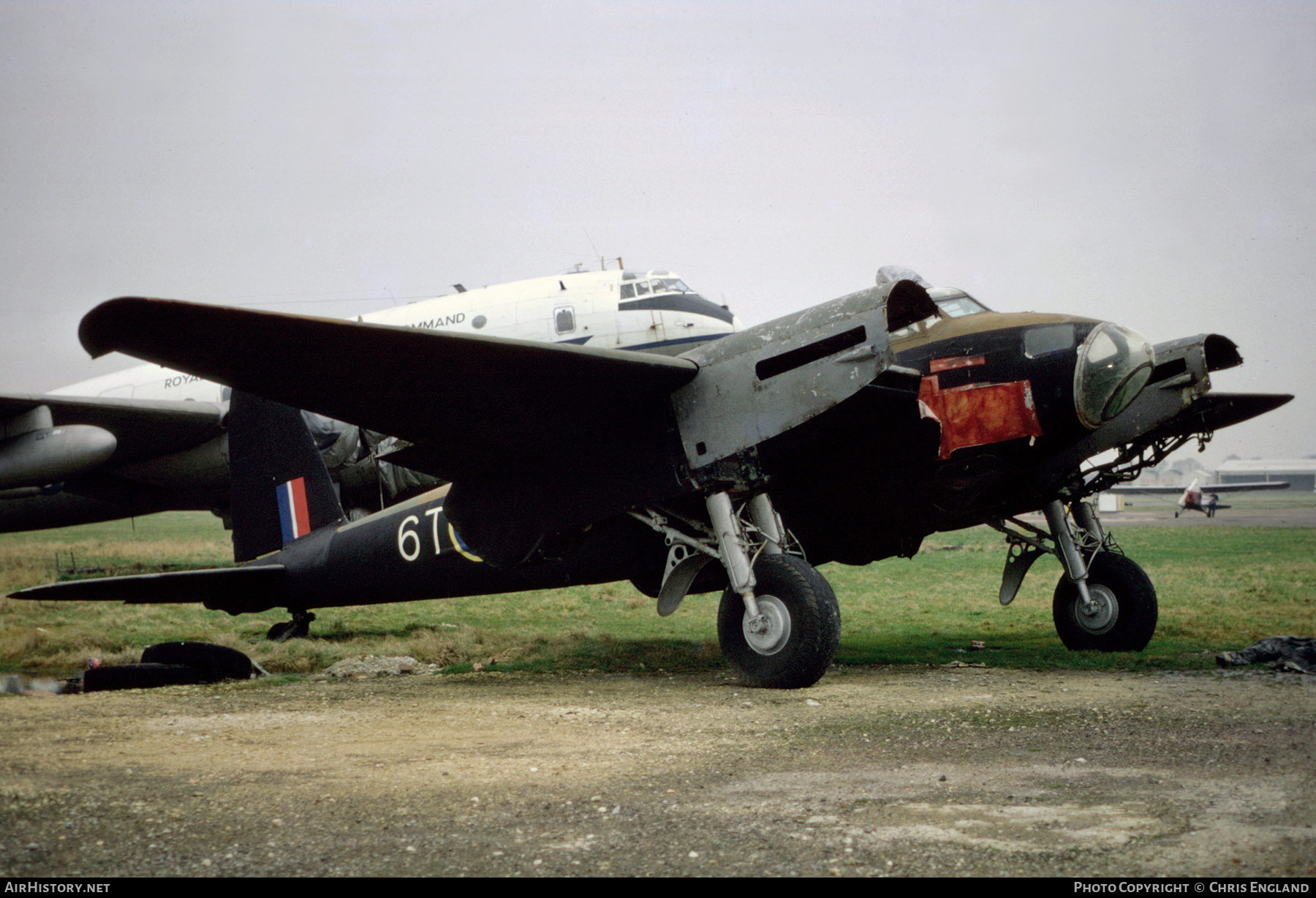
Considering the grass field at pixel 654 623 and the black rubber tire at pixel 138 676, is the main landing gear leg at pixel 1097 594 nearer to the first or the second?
the grass field at pixel 654 623

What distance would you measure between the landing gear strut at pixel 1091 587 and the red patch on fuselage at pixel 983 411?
2.07 meters

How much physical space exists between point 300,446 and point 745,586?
6230 mm

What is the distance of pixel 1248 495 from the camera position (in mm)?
97875

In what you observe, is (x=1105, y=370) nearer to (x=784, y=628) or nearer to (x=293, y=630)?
(x=784, y=628)

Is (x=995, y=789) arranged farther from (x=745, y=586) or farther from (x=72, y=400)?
(x=72, y=400)

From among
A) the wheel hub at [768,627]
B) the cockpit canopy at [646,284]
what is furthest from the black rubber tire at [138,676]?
the cockpit canopy at [646,284]

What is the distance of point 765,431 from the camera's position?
712 cm

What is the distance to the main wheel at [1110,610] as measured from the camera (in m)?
8.89

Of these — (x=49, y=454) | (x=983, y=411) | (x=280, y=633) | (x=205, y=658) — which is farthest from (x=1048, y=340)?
(x=49, y=454)

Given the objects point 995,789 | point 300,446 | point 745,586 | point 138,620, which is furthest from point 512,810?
point 138,620

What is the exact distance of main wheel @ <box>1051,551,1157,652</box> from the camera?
8.89 m

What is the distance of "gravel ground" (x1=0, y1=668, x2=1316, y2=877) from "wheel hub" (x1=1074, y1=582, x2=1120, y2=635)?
1739 millimetres

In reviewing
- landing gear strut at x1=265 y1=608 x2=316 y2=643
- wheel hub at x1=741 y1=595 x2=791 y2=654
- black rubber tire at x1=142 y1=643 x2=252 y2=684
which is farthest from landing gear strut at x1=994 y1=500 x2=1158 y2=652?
landing gear strut at x1=265 y1=608 x2=316 y2=643

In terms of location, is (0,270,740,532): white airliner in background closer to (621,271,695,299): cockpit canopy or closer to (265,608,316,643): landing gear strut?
(621,271,695,299): cockpit canopy
